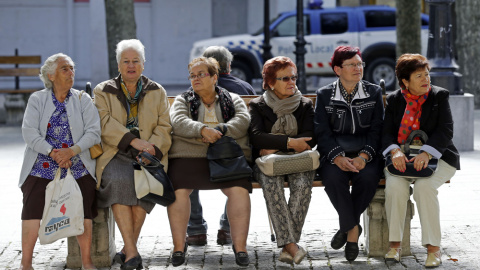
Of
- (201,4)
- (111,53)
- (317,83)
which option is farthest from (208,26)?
(111,53)

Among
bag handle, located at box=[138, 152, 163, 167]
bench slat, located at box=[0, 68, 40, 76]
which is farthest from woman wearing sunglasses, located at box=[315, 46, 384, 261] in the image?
bench slat, located at box=[0, 68, 40, 76]

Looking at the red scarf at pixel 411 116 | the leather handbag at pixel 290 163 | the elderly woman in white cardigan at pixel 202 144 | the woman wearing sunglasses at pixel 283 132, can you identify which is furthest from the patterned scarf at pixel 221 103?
the red scarf at pixel 411 116

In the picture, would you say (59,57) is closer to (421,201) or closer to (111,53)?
(421,201)

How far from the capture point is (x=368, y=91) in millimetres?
6500

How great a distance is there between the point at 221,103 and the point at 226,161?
19.6 inches

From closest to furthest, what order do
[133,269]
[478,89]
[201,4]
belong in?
[133,269], [478,89], [201,4]

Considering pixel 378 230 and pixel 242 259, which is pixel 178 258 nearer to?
pixel 242 259

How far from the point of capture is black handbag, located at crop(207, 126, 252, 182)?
20.2ft

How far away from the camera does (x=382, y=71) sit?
68.0 feet

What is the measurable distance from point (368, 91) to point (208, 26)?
20.7 metres

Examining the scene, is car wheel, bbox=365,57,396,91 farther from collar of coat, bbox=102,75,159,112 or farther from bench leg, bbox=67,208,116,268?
bench leg, bbox=67,208,116,268

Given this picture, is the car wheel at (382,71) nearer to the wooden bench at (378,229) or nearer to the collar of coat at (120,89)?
the wooden bench at (378,229)

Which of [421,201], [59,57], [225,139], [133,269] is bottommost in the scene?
[133,269]

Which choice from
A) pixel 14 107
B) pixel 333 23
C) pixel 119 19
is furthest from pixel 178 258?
pixel 333 23
